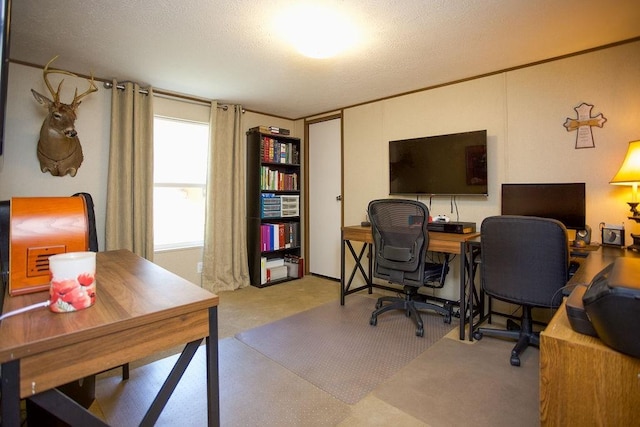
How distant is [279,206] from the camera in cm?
427

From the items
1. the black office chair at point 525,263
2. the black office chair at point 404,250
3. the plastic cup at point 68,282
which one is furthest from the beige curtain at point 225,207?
the plastic cup at point 68,282

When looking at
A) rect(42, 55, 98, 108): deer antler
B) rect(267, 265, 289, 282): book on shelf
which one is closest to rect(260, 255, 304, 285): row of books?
rect(267, 265, 289, 282): book on shelf

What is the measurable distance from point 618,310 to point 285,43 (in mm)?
2377

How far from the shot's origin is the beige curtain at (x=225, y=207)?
3.74 m

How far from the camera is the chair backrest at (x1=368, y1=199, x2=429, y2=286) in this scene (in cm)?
256

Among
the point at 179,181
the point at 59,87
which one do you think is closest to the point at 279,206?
the point at 179,181

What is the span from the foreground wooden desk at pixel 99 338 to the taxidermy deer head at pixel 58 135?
2.14 meters

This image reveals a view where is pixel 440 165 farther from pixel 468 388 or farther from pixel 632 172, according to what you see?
pixel 468 388

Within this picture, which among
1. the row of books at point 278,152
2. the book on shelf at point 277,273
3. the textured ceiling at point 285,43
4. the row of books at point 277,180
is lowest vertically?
the book on shelf at point 277,273

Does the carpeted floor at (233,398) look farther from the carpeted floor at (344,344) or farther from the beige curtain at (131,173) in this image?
the beige curtain at (131,173)

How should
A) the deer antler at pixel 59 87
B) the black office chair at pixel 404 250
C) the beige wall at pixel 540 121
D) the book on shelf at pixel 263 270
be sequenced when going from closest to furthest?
the beige wall at pixel 540 121 → the deer antler at pixel 59 87 → the black office chair at pixel 404 250 → the book on shelf at pixel 263 270

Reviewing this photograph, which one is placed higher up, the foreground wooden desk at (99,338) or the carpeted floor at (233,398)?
the foreground wooden desk at (99,338)

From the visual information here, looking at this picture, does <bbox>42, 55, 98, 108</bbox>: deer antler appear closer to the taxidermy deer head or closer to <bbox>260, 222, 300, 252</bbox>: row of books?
the taxidermy deer head

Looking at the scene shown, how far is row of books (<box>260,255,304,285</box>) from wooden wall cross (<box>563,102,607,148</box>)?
3.25 m
